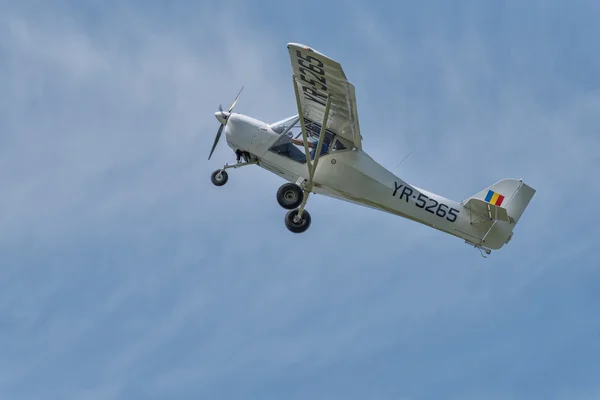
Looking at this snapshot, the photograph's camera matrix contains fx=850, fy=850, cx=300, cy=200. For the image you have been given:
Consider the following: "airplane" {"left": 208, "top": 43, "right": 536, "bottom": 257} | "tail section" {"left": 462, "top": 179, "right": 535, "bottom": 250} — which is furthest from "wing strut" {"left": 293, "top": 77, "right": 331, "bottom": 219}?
"tail section" {"left": 462, "top": 179, "right": 535, "bottom": 250}

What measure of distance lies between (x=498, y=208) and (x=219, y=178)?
20.2ft

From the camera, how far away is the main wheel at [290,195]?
18281mm

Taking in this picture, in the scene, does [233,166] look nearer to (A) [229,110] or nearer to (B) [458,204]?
(A) [229,110]

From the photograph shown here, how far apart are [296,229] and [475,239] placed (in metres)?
3.84

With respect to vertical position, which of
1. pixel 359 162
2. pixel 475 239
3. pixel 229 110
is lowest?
pixel 475 239

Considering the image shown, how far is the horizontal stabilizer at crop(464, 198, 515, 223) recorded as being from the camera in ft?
58.4

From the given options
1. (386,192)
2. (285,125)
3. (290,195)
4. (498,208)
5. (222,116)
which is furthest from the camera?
(222,116)

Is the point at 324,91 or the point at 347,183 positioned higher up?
the point at 324,91

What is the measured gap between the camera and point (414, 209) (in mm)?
18156

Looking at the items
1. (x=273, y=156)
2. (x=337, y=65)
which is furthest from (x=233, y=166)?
(x=337, y=65)

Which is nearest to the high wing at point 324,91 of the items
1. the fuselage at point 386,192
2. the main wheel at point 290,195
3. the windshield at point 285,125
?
the windshield at point 285,125

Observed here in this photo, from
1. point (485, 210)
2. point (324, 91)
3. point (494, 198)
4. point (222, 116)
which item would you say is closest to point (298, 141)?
point (324, 91)

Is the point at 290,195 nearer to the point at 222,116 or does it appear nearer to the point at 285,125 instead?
the point at 285,125

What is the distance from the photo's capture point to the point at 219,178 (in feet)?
62.9
